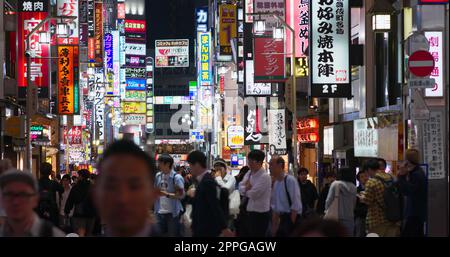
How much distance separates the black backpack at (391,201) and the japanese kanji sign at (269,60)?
14845 millimetres

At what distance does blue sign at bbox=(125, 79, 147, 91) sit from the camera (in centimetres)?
7556

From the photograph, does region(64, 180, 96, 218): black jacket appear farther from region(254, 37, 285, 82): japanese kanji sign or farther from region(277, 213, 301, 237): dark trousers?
region(254, 37, 285, 82): japanese kanji sign

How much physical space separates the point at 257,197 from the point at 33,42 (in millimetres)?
19193

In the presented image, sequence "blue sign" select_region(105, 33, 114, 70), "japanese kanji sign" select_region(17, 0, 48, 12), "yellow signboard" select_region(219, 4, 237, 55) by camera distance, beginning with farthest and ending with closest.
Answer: "blue sign" select_region(105, 33, 114, 70) → "yellow signboard" select_region(219, 4, 237, 55) → "japanese kanji sign" select_region(17, 0, 48, 12)

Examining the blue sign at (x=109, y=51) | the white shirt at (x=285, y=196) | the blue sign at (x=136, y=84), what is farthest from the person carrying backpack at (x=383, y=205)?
the blue sign at (x=136, y=84)

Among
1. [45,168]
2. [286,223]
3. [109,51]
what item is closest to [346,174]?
[286,223]

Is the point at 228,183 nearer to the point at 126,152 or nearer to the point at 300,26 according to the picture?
the point at 126,152

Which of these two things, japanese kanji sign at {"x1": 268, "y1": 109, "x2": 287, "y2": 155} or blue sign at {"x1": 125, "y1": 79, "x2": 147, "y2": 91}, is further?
blue sign at {"x1": 125, "y1": 79, "x2": 147, "y2": 91}

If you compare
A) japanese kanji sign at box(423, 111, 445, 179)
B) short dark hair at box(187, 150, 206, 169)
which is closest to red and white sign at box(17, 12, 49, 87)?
japanese kanji sign at box(423, 111, 445, 179)

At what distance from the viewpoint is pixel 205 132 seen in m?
84.5

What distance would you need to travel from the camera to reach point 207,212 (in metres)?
9.88

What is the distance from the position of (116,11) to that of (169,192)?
82.9m

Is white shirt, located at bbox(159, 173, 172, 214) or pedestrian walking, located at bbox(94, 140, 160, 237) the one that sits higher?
pedestrian walking, located at bbox(94, 140, 160, 237)

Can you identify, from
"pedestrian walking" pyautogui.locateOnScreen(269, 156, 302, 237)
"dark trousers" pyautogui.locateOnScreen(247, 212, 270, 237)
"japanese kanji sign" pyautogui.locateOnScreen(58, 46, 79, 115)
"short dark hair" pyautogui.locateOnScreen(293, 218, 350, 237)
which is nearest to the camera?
"short dark hair" pyautogui.locateOnScreen(293, 218, 350, 237)
